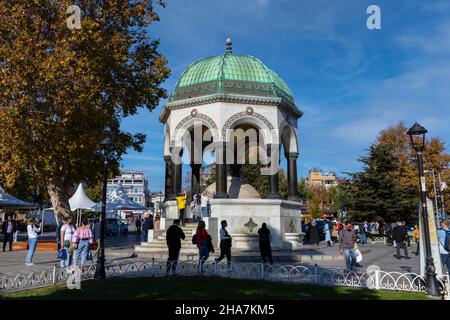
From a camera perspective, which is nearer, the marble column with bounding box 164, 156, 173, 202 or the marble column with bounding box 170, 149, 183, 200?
the marble column with bounding box 170, 149, 183, 200

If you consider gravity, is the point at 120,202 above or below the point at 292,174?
below

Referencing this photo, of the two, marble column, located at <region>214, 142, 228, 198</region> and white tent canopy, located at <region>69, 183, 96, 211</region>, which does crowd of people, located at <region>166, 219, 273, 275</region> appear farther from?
white tent canopy, located at <region>69, 183, 96, 211</region>

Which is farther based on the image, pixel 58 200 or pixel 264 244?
pixel 58 200

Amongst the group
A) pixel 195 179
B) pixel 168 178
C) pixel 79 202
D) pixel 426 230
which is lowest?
pixel 426 230

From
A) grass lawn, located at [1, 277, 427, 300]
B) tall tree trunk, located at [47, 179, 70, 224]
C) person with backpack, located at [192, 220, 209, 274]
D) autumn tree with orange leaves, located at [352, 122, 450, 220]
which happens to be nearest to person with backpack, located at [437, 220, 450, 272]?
grass lawn, located at [1, 277, 427, 300]

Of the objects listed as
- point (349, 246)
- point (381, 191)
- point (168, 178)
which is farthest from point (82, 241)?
point (381, 191)

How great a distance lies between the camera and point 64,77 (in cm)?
1559

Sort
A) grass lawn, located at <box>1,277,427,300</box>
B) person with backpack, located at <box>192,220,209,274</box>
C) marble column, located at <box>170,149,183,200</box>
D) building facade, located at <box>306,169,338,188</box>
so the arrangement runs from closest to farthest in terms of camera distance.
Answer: grass lawn, located at <box>1,277,427,300</box> < person with backpack, located at <box>192,220,209,274</box> < marble column, located at <box>170,149,183,200</box> < building facade, located at <box>306,169,338,188</box>

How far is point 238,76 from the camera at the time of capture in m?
19.5

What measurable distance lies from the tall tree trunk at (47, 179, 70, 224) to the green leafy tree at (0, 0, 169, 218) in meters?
0.68

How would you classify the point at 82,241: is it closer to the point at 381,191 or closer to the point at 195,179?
the point at 195,179

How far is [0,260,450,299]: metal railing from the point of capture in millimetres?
8641

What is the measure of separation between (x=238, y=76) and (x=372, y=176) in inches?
733

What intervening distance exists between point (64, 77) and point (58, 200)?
7.40m
